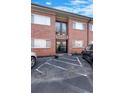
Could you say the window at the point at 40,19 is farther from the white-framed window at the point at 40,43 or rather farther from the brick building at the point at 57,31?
the white-framed window at the point at 40,43

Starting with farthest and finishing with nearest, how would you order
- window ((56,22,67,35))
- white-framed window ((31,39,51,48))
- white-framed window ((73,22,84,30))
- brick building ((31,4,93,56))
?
white-framed window ((73,22,84,30)) → window ((56,22,67,35)) → brick building ((31,4,93,56)) → white-framed window ((31,39,51,48))

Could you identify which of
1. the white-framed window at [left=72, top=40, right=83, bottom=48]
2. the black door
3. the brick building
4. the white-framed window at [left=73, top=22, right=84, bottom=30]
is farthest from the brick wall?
the white-framed window at [left=73, top=22, right=84, bottom=30]

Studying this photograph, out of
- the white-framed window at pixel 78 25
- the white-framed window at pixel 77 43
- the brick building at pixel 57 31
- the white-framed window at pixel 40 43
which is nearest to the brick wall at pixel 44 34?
the brick building at pixel 57 31

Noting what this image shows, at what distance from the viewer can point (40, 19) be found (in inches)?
486

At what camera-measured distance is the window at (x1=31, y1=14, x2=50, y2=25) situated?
11.9m

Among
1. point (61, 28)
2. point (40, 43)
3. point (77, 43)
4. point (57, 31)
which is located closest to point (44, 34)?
point (40, 43)

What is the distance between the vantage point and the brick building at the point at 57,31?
12164 millimetres

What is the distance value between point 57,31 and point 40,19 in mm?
2647

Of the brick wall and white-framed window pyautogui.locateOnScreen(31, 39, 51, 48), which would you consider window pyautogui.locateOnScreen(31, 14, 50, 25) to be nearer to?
the brick wall
